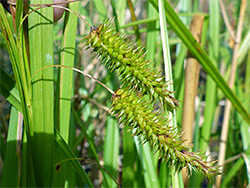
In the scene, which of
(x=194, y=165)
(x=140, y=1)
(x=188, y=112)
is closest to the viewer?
(x=194, y=165)

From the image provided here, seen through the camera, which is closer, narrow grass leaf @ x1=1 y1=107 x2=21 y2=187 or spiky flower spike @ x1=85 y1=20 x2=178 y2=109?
spiky flower spike @ x1=85 y1=20 x2=178 y2=109

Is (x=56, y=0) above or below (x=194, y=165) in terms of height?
above

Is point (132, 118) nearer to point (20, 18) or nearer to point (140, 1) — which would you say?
point (20, 18)

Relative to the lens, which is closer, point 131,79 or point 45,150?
point 131,79

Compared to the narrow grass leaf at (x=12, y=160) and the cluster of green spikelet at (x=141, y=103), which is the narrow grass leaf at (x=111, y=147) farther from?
the cluster of green spikelet at (x=141, y=103)

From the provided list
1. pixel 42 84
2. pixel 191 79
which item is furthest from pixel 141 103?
pixel 191 79

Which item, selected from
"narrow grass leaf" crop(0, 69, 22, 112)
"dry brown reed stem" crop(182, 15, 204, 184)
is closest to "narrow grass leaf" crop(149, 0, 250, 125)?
"dry brown reed stem" crop(182, 15, 204, 184)

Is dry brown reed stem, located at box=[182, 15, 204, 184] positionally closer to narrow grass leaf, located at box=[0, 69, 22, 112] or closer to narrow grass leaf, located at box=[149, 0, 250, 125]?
narrow grass leaf, located at box=[149, 0, 250, 125]

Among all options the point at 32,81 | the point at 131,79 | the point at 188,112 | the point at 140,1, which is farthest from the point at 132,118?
the point at 140,1
